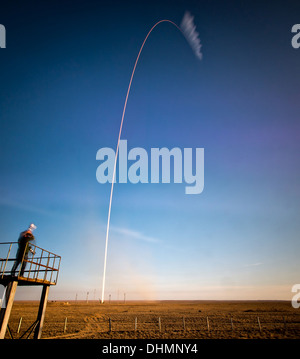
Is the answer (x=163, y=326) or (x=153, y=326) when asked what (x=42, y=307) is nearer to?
(x=153, y=326)

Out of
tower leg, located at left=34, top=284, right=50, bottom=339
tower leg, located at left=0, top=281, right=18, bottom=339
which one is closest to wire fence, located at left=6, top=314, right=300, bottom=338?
tower leg, located at left=34, top=284, right=50, bottom=339

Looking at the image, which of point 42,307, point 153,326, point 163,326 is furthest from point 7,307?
point 163,326

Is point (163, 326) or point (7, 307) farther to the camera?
point (163, 326)

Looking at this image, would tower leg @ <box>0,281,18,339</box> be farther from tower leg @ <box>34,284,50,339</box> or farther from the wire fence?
the wire fence

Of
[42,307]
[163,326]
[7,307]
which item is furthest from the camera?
[163,326]

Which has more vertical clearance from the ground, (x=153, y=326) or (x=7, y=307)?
(x=7, y=307)

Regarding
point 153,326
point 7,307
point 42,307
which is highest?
point 7,307

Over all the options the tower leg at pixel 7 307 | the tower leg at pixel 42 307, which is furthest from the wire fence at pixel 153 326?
the tower leg at pixel 7 307

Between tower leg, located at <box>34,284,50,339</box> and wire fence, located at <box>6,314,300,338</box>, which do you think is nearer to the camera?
tower leg, located at <box>34,284,50,339</box>

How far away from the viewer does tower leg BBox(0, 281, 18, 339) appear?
10.8 metres

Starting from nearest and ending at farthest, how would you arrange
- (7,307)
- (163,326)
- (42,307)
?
(7,307) < (42,307) < (163,326)

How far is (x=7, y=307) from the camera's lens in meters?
11.2
